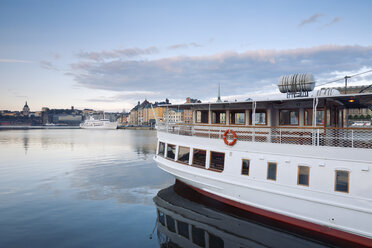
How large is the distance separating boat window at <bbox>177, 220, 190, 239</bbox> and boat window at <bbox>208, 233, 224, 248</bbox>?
1173 millimetres

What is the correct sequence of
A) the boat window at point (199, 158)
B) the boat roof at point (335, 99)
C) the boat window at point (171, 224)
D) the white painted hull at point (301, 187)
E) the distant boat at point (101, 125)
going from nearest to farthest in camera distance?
the white painted hull at point (301, 187)
the boat roof at point (335, 99)
the boat window at point (171, 224)
the boat window at point (199, 158)
the distant boat at point (101, 125)

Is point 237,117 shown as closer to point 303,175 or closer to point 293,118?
point 293,118

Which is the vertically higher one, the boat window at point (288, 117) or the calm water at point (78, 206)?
the boat window at point (288, 117)

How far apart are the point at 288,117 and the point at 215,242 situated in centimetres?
776

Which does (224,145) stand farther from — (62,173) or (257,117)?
(62,173)

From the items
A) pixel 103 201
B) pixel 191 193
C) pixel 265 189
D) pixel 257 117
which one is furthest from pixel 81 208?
pixel 257 117

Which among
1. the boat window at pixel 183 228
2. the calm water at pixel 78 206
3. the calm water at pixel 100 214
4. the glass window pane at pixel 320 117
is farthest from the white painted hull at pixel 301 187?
the calm water at pixel 78 206

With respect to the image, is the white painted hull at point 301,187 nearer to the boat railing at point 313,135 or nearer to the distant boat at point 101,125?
the boat railing at point 313,135

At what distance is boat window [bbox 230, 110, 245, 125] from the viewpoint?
15.2 m

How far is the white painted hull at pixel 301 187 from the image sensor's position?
893cm

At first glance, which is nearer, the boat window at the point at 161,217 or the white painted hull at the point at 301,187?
the white painted hull at the point at 301,187

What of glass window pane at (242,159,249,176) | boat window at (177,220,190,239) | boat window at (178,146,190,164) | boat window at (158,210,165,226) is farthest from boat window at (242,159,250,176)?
boat window at (158,210,165,226)

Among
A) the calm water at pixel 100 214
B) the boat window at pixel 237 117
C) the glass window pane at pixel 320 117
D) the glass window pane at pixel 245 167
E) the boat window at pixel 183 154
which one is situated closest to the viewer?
the calm water at pixel 100 214

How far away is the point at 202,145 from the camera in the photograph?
545 inches
